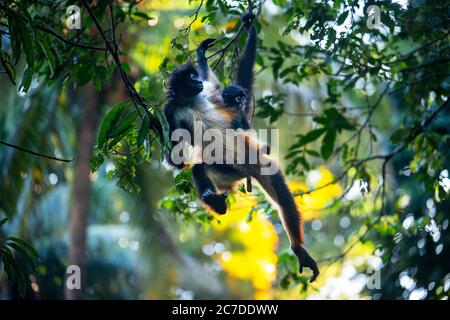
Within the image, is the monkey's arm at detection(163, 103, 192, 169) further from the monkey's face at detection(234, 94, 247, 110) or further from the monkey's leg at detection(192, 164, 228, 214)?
the monkey's face at detection(234, 94, 247, 110)

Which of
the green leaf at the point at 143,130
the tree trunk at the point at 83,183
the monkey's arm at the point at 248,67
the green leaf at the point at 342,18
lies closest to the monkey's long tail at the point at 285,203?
the monkey's arm at the point at 248,67

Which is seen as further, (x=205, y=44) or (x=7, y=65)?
(x=205, y=44)

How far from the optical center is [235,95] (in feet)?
16.2

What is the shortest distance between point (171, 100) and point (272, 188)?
1.02 meters

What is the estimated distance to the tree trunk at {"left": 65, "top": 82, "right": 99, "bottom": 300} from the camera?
35.4 feet

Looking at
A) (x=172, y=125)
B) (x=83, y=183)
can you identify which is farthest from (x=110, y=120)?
(x=83, y=183)

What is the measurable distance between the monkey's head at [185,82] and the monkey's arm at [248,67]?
42 centimetres

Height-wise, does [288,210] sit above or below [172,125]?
below

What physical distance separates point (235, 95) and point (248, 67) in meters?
0.64

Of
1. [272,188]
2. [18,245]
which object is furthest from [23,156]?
[18,245]

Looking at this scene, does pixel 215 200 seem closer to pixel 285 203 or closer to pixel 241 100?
pixel 285 203

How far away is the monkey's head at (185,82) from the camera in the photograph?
5.19m

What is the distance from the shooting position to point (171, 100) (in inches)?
201

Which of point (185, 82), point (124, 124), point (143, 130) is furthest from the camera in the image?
point (185, 82)
